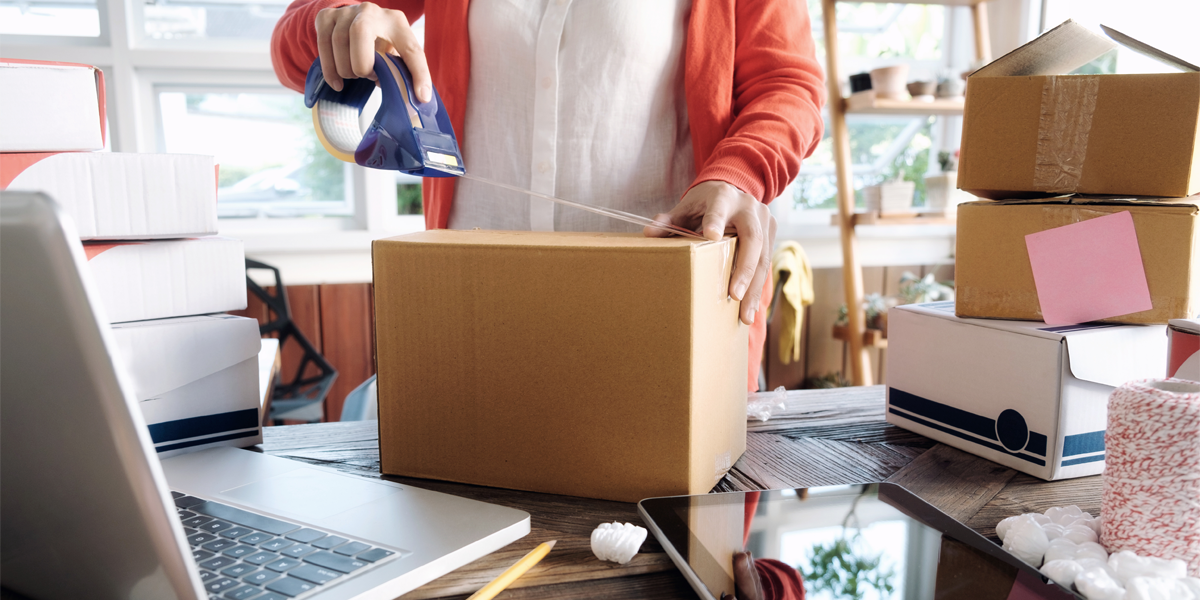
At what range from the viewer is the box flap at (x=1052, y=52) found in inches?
28.5

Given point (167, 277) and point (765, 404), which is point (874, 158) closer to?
point (765, 404)

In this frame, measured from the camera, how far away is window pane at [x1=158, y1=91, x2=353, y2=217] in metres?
2.47

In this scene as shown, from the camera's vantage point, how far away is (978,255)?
768 mm

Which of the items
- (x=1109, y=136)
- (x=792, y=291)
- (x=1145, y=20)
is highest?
(x=1145, y=20)

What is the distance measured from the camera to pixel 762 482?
68cm

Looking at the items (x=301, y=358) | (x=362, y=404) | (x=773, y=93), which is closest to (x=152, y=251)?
(x=773, y=93)

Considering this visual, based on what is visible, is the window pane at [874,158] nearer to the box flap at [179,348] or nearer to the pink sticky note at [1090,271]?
the pink sticky note at [1090,271]

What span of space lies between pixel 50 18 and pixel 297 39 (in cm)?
194

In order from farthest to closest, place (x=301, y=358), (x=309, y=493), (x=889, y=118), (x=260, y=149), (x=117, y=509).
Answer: (x=889, y=118) < (x=260, y=149) < (x=301, y=358) < (x=309, y=493) < (x=117, y=509)

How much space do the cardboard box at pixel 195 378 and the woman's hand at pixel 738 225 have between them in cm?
42

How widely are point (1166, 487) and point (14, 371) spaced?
2.12 feet

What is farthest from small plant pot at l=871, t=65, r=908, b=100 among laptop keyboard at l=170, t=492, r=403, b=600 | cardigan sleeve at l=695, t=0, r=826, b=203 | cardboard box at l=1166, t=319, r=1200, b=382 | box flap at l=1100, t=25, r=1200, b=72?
laptop keyboard at l=170, t=492, r=403, b=600

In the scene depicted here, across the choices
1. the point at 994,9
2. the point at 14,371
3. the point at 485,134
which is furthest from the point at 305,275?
the point at 994,9

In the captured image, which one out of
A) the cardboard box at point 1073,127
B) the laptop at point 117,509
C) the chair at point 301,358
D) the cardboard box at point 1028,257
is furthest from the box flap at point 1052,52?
the chair at point 301,358
